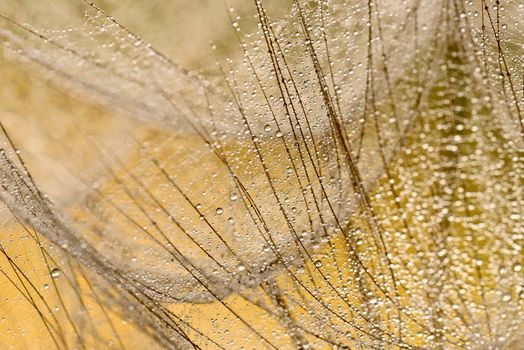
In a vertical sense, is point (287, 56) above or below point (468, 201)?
above

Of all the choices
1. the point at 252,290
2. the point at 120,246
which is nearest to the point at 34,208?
the point at 120,246

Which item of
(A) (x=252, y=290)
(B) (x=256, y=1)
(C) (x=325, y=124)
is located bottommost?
(A) (x=252, y=290)

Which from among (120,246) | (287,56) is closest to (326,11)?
(287,56)

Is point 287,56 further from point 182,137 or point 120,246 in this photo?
point 120,246

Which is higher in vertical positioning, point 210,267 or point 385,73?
point 385,73

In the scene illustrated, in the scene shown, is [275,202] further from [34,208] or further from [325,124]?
[34,208]
